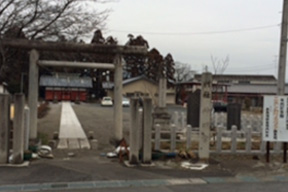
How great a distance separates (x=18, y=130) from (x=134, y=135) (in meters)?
2.79

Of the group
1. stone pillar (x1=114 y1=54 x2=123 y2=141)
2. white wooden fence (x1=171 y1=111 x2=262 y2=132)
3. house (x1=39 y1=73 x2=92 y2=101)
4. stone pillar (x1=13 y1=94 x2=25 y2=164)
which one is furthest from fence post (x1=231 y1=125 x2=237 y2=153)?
house (x1=39 y1=73 x2=92 y2=101)

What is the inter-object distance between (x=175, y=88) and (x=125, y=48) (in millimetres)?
45873

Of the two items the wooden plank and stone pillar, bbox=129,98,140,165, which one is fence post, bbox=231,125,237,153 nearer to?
stone pillar, bbox=129,98,140,165

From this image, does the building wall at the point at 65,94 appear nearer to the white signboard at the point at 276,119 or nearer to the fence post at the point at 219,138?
the fence post at the point at 219,138

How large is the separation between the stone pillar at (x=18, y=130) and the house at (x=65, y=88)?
1698 inches

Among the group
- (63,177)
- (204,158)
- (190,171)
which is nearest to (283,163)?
(204,158)

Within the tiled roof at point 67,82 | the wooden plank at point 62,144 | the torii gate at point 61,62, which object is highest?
the tiled roof at point 67,82

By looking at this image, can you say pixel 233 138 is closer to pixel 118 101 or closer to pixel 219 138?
pixel 219 138

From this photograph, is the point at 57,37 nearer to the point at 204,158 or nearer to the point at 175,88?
the point at 204,158

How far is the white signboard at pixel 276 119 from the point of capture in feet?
29.5

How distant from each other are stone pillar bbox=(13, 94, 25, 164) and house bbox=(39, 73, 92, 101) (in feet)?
141

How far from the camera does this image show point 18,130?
802 centimetres

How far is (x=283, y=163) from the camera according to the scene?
29.8ft

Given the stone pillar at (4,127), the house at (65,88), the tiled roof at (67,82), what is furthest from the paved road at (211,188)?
the house at (65,88)
